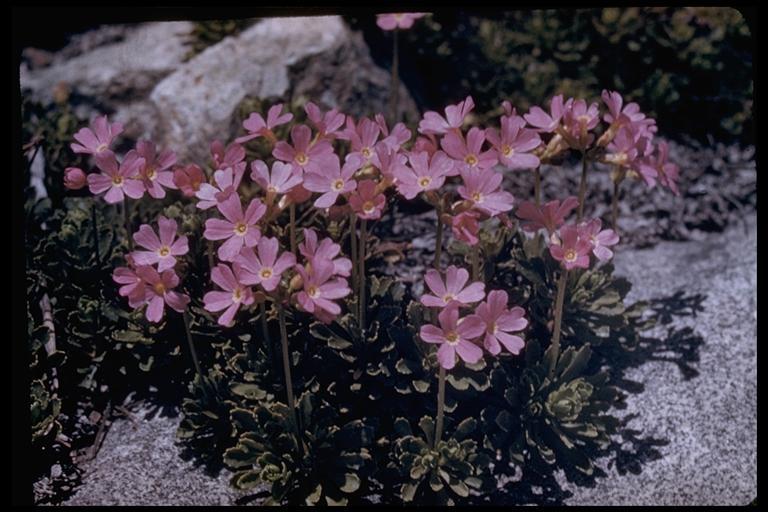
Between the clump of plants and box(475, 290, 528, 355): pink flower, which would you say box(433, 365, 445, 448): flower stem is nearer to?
the clump of plants

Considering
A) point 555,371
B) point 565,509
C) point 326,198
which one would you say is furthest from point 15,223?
point 565,509

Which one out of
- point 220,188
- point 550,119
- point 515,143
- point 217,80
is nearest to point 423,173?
point 515,143

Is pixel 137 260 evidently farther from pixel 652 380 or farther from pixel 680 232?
pixel 680 232

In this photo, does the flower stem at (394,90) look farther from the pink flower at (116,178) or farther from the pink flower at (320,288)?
the pink flower at (320,288)

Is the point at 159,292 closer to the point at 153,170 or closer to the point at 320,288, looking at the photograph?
the point at 153,170

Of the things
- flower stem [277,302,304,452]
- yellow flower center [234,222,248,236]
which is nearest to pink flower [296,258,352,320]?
flower stem [277,302,304,452]

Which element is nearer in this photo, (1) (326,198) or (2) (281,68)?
(1) (326,198)
